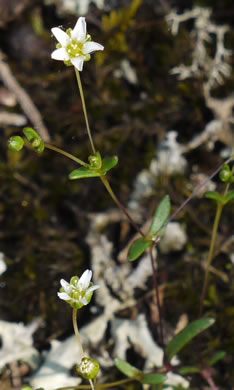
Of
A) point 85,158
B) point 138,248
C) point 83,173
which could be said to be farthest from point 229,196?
point 85,158

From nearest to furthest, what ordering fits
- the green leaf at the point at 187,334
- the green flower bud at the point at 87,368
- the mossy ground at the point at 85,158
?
1. the green flower bud at the point at 87,368
2. the green leaf at the point at 187,334
3. the mossy ground at the point at 85,158

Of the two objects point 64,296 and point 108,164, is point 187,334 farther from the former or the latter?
point 108,164

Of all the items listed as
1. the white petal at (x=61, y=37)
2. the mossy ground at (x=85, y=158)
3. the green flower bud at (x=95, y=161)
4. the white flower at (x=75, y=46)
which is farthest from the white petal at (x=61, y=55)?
the mossy ground at (x=85, y=158)

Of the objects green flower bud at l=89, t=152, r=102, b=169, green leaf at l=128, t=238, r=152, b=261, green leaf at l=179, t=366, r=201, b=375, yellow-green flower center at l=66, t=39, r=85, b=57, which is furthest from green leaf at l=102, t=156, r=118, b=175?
green leaf at l=179, t=366, r=201, b=375

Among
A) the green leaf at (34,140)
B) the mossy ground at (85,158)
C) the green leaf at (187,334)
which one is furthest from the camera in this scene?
the mossy ground at (85,158)

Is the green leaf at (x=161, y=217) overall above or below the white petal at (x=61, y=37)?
below

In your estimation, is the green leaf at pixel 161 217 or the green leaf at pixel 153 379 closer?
the green leaf at pixel 153 379

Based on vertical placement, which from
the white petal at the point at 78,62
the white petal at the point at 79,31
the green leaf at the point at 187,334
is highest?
the white petal at the point at 79,31

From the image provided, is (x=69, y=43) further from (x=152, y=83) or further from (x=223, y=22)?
(x=223, y=22)

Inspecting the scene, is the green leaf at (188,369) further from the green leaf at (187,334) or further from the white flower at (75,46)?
the white flower at (75,46)
